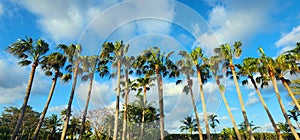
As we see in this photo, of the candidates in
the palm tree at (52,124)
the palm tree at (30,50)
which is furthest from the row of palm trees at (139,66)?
the palm tree at (52,124)

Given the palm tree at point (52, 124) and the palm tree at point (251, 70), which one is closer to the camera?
the palm tree at point (251, 70)

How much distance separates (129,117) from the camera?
123ft

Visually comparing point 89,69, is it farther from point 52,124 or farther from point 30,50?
point 52,124

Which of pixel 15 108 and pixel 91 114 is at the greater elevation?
pixel 15 108

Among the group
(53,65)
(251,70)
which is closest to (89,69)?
(53,65)

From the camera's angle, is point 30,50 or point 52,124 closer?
point 30,50

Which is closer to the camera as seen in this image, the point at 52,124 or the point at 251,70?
the point at 251,70

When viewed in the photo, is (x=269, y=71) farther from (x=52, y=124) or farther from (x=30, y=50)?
(x=52, y=124)

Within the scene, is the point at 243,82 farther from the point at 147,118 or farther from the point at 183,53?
the point at 183,53

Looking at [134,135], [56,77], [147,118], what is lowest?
[134,135]

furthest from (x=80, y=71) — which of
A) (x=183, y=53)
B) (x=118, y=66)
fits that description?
(x=183, y=53)

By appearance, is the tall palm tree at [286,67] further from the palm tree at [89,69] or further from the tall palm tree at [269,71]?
the palm tree at [89,69]

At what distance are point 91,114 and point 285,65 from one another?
31771mm

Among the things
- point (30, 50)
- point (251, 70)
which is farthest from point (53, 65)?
point (251, 70)
